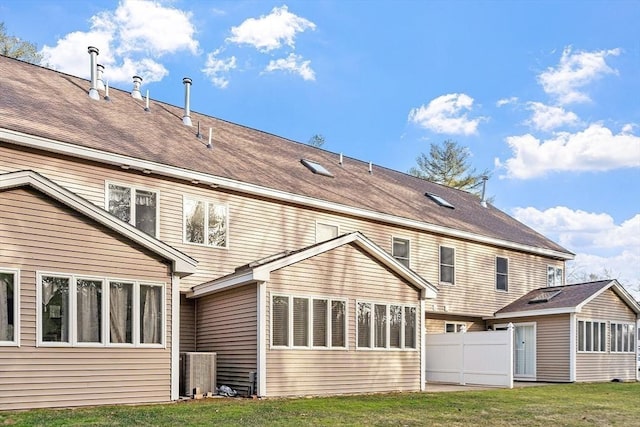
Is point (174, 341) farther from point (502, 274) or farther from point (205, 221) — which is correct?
point (502, 274)

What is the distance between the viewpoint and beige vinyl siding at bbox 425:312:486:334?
2252cm

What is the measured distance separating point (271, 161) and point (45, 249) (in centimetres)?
951

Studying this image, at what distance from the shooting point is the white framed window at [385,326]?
50.8ft

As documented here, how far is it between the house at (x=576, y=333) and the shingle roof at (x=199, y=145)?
3070 millimetres

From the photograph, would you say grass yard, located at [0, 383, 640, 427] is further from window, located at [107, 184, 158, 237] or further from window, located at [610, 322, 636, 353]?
window, located at [610, 322, 636, 353]

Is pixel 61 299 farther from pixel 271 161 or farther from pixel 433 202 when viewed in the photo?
pixel 433 202

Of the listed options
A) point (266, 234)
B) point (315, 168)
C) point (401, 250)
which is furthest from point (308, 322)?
point (315, 168)

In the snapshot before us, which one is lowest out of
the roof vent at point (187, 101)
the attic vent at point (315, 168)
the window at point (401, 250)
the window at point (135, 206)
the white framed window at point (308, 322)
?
the white framed window at point (308, 322)

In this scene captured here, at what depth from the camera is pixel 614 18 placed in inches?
925

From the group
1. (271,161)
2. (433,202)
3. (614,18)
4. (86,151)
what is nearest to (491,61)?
(614,18)

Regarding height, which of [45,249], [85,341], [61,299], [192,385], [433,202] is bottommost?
A: [192,385]

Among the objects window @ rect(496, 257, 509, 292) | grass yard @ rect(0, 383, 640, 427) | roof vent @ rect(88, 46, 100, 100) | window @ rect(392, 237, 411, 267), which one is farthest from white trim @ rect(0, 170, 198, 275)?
window @ rect(496, 257, 509, 292)

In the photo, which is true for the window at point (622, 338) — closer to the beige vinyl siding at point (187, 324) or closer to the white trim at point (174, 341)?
the beige vinyl siding at point (187, 324)

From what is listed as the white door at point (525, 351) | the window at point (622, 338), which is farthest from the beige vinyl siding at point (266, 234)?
the window at point (622, 338)
